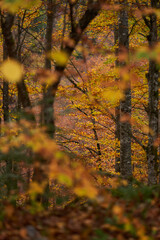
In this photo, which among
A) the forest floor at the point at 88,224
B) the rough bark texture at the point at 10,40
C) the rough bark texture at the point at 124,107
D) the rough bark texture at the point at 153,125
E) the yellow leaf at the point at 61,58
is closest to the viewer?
the forest floor at the point at 88,224

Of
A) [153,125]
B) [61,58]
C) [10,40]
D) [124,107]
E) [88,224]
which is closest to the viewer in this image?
[88,224]

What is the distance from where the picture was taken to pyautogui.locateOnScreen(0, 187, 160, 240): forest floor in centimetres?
262

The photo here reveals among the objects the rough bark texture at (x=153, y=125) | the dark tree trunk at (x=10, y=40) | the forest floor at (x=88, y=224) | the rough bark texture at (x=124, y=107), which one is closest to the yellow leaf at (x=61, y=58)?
the dark tree trunk at (x=10, y=40)

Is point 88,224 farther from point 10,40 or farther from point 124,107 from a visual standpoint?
point 124,107

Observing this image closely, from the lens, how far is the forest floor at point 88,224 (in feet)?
8.58

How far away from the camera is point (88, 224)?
286 centimetres

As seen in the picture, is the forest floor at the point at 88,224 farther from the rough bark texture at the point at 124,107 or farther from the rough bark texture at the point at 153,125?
the rough bark texture at the point at 124,107

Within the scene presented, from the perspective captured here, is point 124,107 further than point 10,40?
Yes

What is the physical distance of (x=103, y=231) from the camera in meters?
2.79

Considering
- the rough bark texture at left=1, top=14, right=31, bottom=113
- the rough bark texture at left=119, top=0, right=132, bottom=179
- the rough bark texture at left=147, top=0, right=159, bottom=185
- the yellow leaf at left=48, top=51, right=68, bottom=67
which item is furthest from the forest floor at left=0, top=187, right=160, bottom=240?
the rough bark texture at left=119, top=0, right=132, bottom=179

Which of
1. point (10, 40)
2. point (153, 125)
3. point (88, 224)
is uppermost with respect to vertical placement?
point (10, 40)

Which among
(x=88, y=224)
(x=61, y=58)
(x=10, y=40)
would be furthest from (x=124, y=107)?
(x=88, y=224)

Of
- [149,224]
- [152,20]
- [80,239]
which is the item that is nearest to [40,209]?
[80,239]

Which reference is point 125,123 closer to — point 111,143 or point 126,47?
point 126,47
